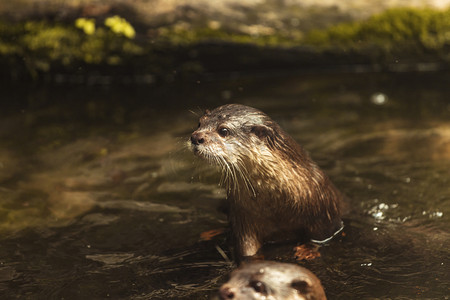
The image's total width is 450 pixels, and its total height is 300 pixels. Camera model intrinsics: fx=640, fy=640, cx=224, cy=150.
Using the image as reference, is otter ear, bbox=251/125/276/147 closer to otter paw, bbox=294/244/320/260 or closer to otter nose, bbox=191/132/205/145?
otter nose, bbox=191/132/205/145

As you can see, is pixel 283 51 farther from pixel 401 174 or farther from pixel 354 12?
pixel 401 174

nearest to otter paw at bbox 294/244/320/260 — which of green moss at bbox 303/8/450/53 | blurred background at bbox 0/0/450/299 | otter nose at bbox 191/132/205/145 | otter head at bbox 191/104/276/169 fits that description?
blurred background at bbox 0/0/450/299

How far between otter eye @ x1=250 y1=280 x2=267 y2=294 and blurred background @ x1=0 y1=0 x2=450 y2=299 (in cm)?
60

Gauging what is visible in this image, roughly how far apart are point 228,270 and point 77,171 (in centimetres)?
179

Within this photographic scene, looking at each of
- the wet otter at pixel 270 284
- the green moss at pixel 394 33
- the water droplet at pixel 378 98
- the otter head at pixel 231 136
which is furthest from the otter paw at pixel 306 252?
the green moss at pixel 394 33

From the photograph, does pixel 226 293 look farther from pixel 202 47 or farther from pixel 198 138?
pixel 202 47

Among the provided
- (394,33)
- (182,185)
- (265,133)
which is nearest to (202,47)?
(394,33)

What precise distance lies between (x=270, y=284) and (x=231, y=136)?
926 mm

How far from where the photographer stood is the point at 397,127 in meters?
5.48

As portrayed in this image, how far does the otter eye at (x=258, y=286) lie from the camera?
8.86 feet

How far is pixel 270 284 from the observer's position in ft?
8.98

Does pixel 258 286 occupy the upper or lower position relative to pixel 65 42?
lower

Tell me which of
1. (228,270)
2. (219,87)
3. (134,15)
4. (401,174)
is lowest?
(228,270)

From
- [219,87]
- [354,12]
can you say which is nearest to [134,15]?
[219,87]
